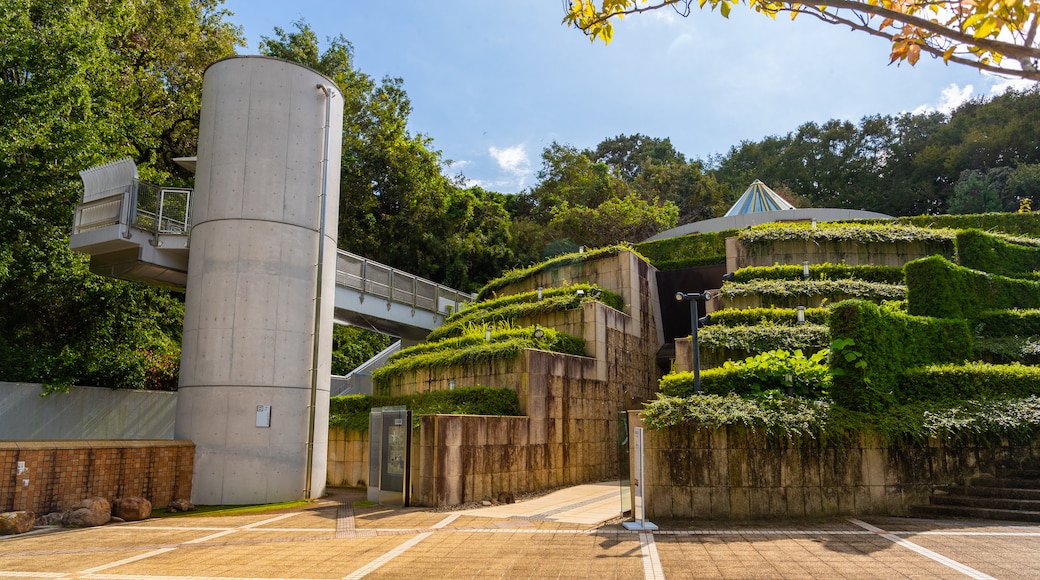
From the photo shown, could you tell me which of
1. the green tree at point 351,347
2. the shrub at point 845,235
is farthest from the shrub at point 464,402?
the green tree at point 351,347

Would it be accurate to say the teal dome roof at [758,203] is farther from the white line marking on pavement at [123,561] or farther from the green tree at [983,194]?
the white line marking on pavement at [123,561]

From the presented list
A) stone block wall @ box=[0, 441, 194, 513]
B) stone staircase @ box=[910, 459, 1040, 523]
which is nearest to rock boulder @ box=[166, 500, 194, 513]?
stone block wall @ box=[0, 441, 194, 513]

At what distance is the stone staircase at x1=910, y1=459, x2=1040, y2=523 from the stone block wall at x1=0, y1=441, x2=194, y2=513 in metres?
13.0

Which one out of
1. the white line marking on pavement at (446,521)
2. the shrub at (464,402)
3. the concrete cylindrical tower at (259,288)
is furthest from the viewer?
the shrub at (464,402)

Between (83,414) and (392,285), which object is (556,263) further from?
(83,414)

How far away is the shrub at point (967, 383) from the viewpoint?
11.6 meters

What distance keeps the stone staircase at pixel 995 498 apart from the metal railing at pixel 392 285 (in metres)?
16.7

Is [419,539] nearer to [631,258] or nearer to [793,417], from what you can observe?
[793,417]

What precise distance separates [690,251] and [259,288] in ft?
48.9

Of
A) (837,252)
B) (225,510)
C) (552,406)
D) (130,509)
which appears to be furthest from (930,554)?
(837,252)

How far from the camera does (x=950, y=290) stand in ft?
46.2

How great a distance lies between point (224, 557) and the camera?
319 inches

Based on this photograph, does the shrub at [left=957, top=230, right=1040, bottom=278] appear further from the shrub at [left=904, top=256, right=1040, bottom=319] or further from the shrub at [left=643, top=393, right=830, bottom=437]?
the shrub at [left=643, top=393, right=830, bottom=437]

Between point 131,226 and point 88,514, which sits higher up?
point 131,226
